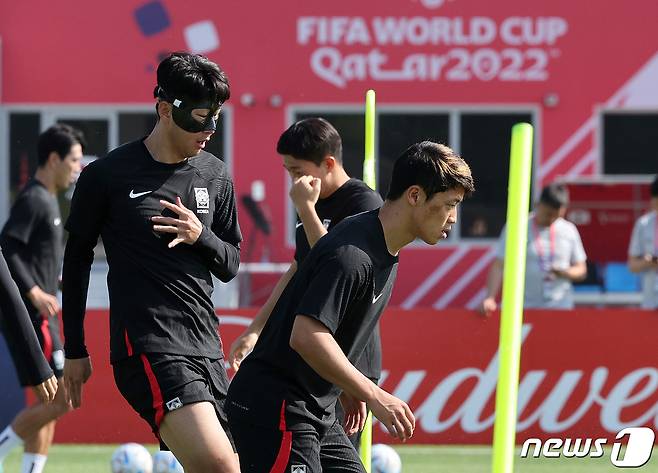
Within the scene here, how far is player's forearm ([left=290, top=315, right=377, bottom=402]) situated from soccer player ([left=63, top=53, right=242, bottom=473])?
922 mm

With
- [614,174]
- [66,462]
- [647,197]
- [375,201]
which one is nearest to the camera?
[375,201]

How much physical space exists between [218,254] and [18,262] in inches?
117

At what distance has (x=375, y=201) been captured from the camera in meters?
6.29

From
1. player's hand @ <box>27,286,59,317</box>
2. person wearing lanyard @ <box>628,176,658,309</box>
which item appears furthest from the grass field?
person wearing lanyard @ <box>628,176,658,309</box>

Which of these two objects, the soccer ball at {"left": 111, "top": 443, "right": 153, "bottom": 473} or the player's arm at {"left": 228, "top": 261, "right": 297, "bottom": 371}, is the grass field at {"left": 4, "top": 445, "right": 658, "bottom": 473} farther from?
the player's arm at {"left": 228, "top": 261, "right": 297, "bottom": 371}

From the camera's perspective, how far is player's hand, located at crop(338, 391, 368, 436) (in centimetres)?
537

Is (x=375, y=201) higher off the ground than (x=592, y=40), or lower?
lower

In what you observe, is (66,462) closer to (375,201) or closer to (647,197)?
(375,201)

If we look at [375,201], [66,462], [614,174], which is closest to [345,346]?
[375,201]

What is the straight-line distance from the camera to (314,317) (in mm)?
4453

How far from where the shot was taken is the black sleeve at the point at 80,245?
5473 millimetres

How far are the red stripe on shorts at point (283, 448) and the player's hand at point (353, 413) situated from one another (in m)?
0.68

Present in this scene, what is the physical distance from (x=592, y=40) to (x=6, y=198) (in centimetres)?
785

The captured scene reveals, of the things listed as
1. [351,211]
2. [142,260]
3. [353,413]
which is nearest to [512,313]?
[353,413]
